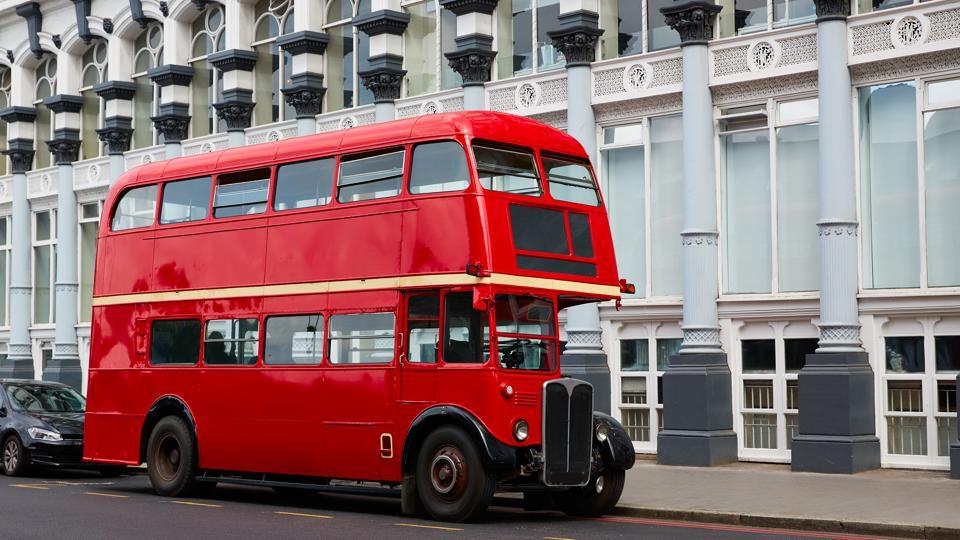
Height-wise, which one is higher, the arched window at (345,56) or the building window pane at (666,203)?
the arched window at (345,56)

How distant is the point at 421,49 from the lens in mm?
27875

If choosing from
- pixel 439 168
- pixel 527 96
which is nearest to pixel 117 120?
pixel 527 96

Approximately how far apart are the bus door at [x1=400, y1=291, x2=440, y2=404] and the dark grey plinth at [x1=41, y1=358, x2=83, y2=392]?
73.2 ft

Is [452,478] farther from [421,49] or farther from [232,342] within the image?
[421,49]

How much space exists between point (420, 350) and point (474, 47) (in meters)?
11.7

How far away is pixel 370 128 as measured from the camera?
16078mm

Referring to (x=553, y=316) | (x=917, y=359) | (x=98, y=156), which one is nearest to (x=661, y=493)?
(x=553, y=316)

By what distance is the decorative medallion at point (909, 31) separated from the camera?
1983 centimetres

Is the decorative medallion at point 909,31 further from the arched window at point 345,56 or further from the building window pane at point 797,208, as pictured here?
the arched window at point 345,56

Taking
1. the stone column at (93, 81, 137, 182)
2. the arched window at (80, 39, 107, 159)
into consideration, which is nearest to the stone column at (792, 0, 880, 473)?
the stone column at (93, 81, 137, 182)

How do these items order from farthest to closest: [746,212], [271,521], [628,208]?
[628,208]
[746,212]
[271,521]

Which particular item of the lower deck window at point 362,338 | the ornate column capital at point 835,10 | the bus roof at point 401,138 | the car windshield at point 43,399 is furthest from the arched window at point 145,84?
the lower deck window at point 362,338

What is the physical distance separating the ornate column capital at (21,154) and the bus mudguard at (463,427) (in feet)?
87.1

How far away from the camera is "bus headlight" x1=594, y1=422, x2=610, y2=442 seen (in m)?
15.4
